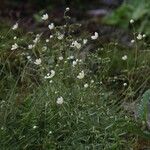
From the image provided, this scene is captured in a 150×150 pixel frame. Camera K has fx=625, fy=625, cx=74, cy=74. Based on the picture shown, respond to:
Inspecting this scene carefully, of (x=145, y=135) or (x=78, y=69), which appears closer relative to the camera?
(x=145, y=135)

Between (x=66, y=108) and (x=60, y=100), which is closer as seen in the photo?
(x=60, y=100)

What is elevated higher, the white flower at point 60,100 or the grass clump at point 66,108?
the white flower at point 60,100

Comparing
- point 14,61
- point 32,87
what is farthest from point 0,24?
point 32,87

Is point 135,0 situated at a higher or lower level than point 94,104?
lower

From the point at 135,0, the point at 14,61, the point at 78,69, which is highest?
the point at 78,69

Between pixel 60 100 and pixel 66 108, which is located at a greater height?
pixel 60 100

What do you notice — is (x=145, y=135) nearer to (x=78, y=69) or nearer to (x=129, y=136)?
(x=129, y=136)

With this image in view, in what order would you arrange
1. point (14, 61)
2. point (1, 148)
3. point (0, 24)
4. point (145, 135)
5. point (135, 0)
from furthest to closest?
1. point (135, 0)
2. point (0, 24)
3. point (14, 61)
4. point (145, 135)
5. point (1, 148)

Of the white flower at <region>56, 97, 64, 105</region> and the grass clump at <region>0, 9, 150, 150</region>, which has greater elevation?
the white flower at <region>56, 97, 64, 105</region>

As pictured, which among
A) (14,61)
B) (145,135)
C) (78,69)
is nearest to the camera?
(145,135)
